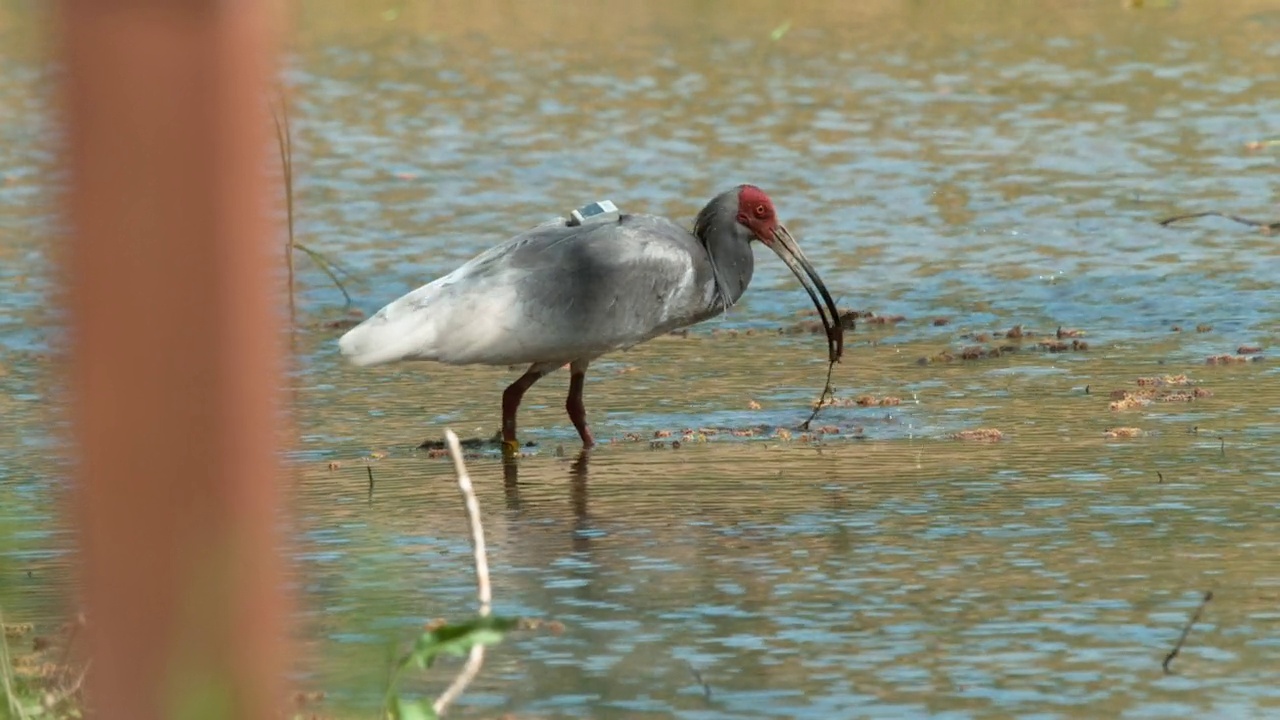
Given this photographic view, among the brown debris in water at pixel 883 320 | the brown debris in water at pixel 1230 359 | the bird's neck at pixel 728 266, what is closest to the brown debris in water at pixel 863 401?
the bird's neck at pixel 728 266

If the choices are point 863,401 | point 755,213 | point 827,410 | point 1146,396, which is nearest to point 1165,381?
point 1146,396

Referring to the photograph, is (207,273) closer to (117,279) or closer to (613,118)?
(117,279)

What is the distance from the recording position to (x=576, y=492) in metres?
8.23

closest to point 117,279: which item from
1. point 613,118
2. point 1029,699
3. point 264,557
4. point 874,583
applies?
point 264,557

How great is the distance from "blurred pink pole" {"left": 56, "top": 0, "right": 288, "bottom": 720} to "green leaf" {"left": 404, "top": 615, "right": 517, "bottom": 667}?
1220 mm

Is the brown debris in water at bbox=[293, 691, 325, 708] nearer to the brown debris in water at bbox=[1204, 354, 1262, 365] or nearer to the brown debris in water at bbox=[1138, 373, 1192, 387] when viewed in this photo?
the brown debris in water at bbox=[1138, 373, 1192, 387]

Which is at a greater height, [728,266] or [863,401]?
[728,266]

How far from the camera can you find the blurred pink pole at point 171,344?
235cm

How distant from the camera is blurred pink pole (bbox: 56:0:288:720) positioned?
235 centimetres

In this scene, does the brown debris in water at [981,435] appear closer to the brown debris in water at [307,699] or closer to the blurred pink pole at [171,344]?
the brown debris in water at [307,699]

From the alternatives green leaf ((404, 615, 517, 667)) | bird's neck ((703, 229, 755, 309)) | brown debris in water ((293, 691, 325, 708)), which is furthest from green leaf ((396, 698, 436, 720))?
bird's neck ((703, 229, 755, 309))

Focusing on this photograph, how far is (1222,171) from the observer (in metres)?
16.0

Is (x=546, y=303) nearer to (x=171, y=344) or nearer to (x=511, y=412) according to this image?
(x=511, y=412)

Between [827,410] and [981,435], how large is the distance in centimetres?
92
